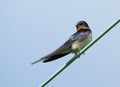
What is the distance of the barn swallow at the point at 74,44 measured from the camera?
8.36 metres

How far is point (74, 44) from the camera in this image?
902 centimetres

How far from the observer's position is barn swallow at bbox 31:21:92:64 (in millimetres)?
8363

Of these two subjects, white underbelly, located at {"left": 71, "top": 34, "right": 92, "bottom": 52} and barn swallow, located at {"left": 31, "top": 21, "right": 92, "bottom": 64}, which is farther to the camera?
white underbelly, located at {"left": 71, "top": 34, "right": 92, "bottom": 52}

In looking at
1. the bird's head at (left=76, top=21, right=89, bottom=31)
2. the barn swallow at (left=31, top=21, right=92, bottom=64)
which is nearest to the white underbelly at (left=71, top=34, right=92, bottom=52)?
the barn swallow at (left=31, top=21, right=92, bottom=64)

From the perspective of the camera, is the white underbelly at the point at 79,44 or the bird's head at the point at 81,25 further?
the bird's head at the point at 81,25

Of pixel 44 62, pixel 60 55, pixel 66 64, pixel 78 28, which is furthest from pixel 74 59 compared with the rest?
pixel 78 28

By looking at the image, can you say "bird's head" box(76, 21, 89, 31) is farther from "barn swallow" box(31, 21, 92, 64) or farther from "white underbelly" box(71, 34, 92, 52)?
"white underbelly" box(71, 34, 92, 52)

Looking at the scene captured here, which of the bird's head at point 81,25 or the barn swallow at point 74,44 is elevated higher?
the bird's head at point 81,25

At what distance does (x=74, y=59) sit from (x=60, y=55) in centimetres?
257

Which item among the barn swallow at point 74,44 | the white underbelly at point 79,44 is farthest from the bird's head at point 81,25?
the white underbelly at point 79,44

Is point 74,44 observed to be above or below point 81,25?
below

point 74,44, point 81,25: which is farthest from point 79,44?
point 81,25

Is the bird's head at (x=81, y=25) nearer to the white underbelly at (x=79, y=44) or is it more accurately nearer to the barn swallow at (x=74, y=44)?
the barn swallow at (x=74, y=44)

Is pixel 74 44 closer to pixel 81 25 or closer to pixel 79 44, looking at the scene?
pixel 79 44
